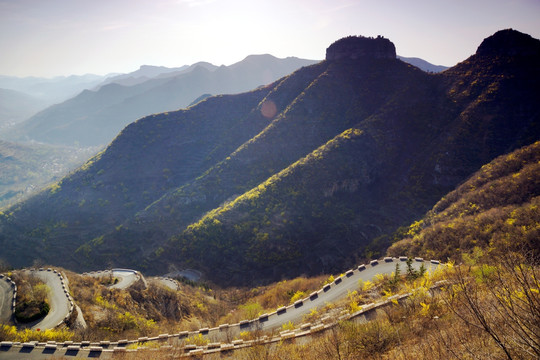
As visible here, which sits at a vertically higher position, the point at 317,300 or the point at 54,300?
the point at 54,300

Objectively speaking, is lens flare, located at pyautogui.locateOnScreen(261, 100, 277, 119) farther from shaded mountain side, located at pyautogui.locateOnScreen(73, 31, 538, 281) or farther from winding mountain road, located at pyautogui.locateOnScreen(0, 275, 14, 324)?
winding mountain road, located at pyautogui.locateOnScreen(0, 275, 14, 324)

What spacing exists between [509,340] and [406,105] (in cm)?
6918

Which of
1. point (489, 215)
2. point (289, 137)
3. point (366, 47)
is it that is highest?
point (366, 47)

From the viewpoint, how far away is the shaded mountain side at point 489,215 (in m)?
22.5

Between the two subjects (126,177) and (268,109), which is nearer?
(126,177)

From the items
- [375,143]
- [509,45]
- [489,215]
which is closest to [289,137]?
[375,143]

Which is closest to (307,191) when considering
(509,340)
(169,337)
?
(169,337)

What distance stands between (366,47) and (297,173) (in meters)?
50.4

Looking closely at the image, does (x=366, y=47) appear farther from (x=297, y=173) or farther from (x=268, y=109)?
(x=297, y=173)

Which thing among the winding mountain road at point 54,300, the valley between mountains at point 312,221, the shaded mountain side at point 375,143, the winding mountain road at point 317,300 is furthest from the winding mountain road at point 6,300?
the shaded mountain side at point 375,143

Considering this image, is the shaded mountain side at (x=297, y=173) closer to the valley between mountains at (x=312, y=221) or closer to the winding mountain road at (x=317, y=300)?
the valley between mountains at (x=312, y=221)

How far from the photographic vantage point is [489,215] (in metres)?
27.8

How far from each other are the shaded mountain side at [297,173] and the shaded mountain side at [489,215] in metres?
7.43

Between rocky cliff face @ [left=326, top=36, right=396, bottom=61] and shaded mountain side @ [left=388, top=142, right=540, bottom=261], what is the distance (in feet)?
163
